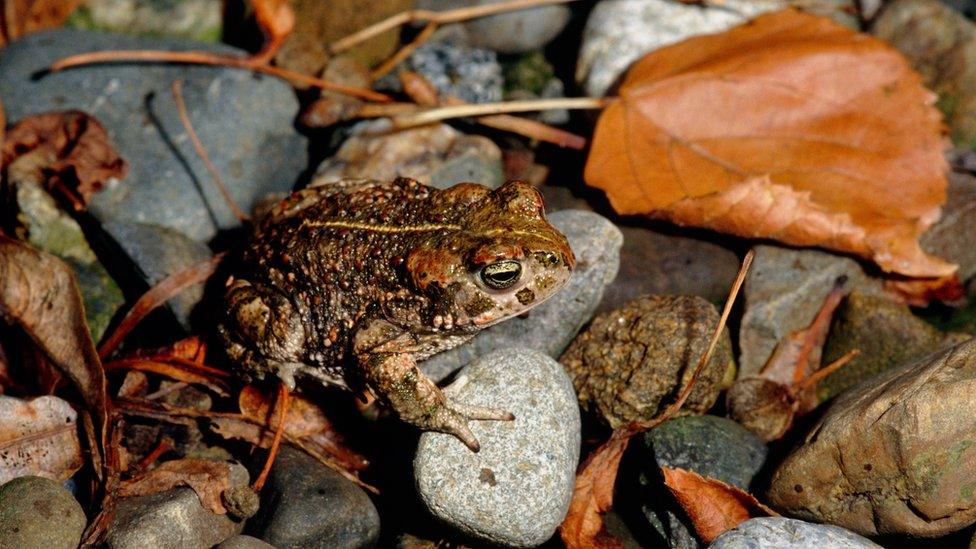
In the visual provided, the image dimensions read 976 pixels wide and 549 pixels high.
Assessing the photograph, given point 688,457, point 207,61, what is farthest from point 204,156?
point 688,457

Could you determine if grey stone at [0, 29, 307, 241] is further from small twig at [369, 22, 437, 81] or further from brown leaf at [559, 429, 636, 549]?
brown leaf at [559, 429, 636, 549]

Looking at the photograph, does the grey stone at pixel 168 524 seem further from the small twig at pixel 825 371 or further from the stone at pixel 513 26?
the stone at pixel 513 26

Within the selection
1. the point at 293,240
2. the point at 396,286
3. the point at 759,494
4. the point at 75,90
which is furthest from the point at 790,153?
the point at 75,90

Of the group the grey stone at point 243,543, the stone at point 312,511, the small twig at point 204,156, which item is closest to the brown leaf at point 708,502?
the stone at point 312,511

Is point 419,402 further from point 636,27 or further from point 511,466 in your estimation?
point 636,27

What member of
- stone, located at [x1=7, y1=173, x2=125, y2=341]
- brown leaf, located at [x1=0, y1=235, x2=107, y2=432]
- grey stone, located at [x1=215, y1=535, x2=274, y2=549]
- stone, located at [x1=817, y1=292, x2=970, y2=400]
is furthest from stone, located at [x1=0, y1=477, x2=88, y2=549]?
stone, located at [x1=817, y1=292, x2=970, y2=400]
